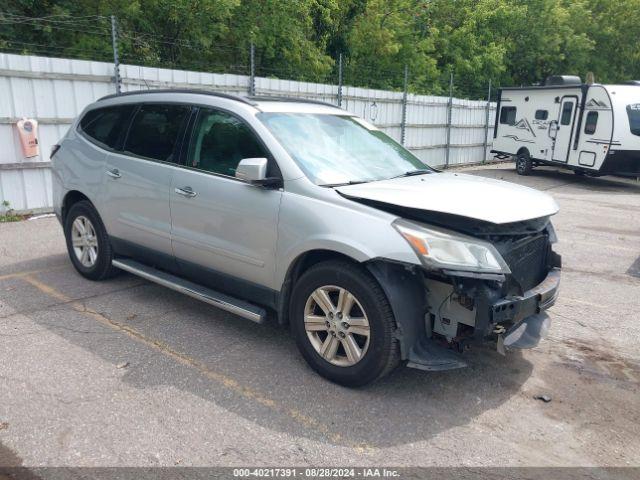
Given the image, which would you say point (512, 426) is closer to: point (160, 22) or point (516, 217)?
point (516, 217)

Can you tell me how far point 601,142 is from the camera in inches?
588

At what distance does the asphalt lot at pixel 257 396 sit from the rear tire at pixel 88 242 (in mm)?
264

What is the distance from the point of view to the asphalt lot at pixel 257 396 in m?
3.06

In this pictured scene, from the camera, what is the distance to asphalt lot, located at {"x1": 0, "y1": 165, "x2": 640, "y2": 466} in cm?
306

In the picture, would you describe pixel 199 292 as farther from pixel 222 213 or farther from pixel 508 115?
pixel 508 115

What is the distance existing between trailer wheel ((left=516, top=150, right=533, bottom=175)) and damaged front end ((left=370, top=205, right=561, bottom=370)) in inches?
601

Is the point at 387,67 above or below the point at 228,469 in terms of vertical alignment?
above

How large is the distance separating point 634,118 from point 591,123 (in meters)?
1.05

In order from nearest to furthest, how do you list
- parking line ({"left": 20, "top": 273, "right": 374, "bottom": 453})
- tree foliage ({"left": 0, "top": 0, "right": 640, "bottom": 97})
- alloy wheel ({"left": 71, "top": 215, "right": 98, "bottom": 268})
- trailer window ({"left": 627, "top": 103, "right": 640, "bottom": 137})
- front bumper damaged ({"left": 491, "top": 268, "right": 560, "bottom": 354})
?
parking line ({"left": 20, "top": 273, "right": 374, "bottom": 453}) < front bumper damaged ({"left": 491, "top": 268, "right": 560, "bottom": 354}) < alloy wheel ({"left": 71, "top": 215, "right": 98, "bottom": 268}) < tree foliage ({"left": 0, "top": 0, "right": 640, "bottom": 97}) < trailer window ({"left": 627, "top": 103, "right": 640, "bottom": 137})

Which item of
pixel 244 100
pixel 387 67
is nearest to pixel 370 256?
pixel 244 100

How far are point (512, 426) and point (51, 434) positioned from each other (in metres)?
2.70

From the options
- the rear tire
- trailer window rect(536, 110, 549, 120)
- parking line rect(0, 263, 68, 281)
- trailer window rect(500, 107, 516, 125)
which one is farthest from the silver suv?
trailer window rect(500, 107, 516, 125)

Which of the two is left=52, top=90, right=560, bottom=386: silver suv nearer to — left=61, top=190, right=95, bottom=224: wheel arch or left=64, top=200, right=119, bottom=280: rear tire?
left=64, top=200, right=119, bottom=280: rear tire

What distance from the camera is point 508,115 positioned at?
18.6 meters
